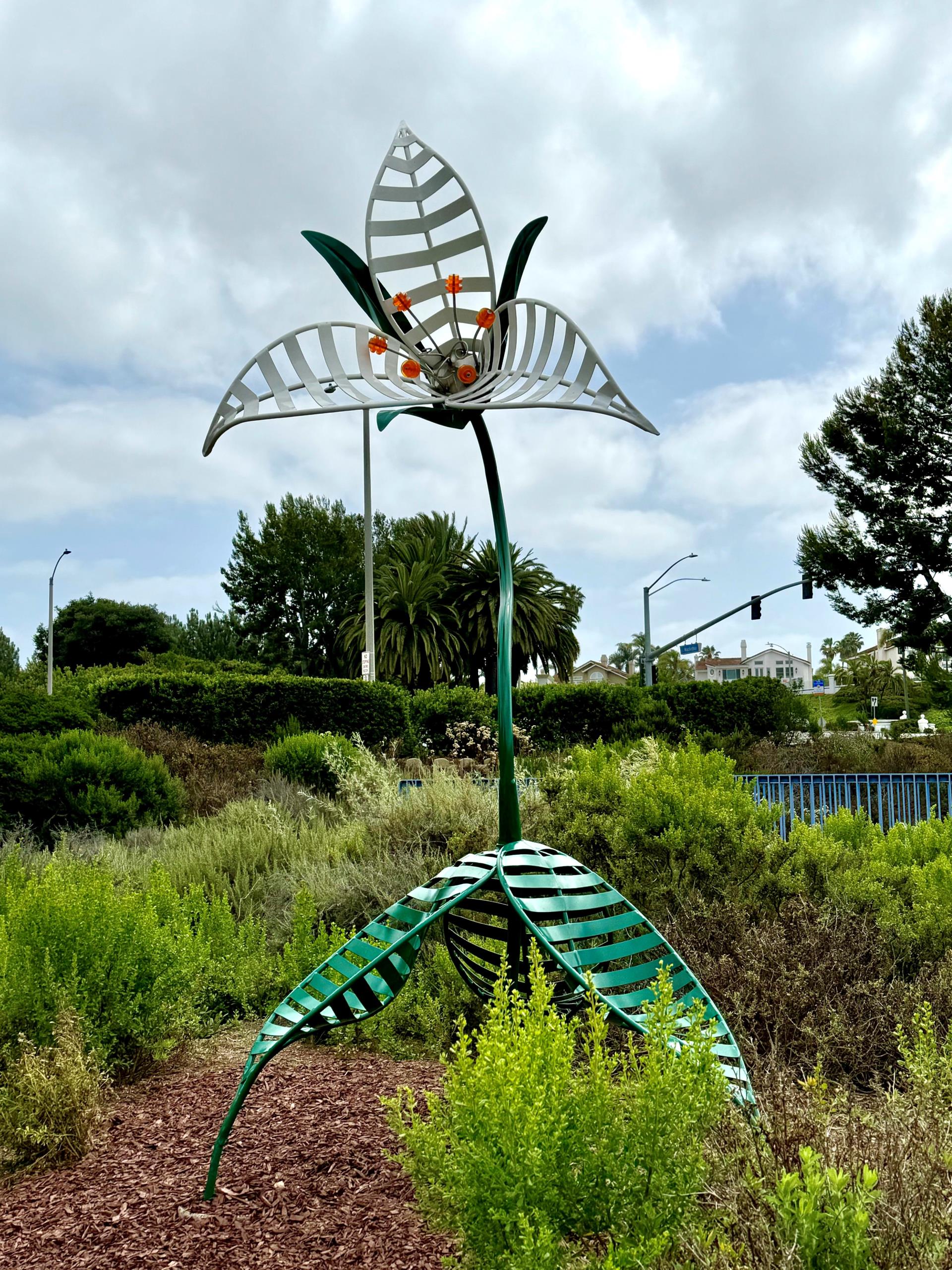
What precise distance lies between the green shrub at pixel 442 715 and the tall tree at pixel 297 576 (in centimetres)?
2709

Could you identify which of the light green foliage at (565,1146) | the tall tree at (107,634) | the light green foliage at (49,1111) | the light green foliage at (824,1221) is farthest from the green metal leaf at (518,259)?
the tall tree at (107,634)

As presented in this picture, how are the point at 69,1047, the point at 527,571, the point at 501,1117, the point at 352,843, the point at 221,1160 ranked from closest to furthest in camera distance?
1. the point at 501,1117
2. the point at 221,1160
3. the point at 69,1047
4. the point at 352,843
5. the point at 527,571

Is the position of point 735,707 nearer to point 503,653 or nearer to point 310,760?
point 310,760

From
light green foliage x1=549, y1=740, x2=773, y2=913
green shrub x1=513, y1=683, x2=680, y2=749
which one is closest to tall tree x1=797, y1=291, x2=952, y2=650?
green shrub x1=513, y1=683, x2=680, y2=749

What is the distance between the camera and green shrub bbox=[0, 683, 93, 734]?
991 cm

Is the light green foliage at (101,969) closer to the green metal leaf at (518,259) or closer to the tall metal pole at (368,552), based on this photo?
the green metal leaf at (518,259)

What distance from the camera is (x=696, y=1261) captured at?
5.86 feet

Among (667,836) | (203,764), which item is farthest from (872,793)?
(203,764)

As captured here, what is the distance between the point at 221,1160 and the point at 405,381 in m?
2.48

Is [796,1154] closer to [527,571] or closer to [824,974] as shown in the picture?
[824,974]

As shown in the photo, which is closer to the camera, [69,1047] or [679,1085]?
[679,1085]

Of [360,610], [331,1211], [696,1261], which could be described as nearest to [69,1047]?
[331,1211]

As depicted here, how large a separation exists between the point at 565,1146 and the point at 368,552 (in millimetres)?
18881

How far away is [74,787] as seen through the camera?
873 cm
